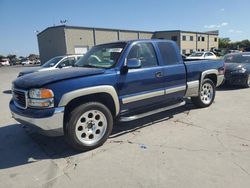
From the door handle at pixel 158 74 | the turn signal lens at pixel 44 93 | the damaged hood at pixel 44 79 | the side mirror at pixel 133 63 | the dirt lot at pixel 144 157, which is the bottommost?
the dirt lot at pixel 144 157

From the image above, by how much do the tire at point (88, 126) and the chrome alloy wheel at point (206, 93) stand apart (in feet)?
11.0

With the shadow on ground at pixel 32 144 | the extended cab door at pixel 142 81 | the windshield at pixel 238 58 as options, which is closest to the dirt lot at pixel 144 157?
the shadow on ground at pixel 32 144

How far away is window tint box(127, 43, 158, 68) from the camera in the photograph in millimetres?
4777

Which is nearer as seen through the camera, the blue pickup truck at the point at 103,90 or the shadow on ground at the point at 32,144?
the blue pickup truck at the point at 103,90

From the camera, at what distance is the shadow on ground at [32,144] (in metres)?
3.91

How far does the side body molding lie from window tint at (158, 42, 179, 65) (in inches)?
62.9

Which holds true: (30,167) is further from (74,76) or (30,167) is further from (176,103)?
(176,103)

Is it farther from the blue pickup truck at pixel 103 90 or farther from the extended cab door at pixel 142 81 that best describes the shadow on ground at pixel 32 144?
the extended cab door at pixel 142 81

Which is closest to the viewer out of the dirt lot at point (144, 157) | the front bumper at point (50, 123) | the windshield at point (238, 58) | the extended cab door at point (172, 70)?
the dirt lot at point (144, 157)

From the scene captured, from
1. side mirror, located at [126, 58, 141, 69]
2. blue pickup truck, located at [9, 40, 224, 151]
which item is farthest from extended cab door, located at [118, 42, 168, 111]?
side mirror, located at [126, 58, 141, 69]

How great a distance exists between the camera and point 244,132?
15.2ft

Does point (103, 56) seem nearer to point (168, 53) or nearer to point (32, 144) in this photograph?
point (168, 53)

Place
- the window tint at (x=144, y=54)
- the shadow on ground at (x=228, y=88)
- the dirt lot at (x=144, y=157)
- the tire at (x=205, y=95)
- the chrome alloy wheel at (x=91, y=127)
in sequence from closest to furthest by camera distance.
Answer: the dirt lot at (x=144, y=157) → the chrome alloy wheel at (x=91, y=127) → the window tint at (x=144, y=54) → the tire at (x=205, y=95) → the shadow on ground at (x=228, y=88)

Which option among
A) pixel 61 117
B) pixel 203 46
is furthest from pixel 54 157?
pixel 203 46
